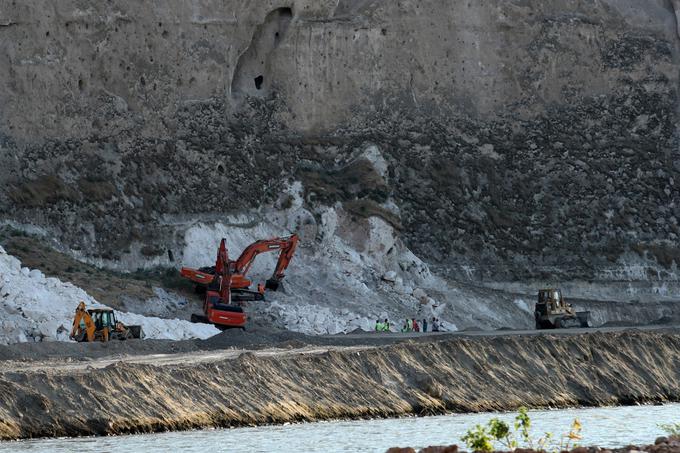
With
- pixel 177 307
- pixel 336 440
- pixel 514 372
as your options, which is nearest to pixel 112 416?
pixel 336 440

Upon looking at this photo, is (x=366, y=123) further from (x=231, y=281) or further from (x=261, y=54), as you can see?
(x=231, y=281)

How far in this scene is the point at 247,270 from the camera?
47406 mm

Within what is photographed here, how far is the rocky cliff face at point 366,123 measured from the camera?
5012 centimetres

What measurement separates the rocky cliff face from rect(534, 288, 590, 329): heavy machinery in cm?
862

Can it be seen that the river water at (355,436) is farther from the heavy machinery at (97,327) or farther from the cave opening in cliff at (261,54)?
the cave opening in cliff at (261,54)

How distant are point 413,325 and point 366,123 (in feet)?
34.1

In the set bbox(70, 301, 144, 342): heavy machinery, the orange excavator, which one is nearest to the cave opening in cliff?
the orange excavator

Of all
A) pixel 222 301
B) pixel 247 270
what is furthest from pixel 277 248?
pixel 222 301

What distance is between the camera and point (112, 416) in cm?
2581

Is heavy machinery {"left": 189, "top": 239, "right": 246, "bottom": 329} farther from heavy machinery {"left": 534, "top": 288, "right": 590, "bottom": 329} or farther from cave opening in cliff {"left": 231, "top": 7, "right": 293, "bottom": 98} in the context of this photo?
cave opening in cliff {"left": 231, "top": 7, "right": 293, "bottom": 98}

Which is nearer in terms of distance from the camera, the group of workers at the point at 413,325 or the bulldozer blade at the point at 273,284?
the group of workers at the point at 413,325

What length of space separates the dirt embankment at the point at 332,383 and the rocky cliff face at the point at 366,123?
1700cm

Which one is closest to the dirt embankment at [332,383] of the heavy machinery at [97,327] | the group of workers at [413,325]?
the heavy machinery at [97,327]

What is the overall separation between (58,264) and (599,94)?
22.5 meters
